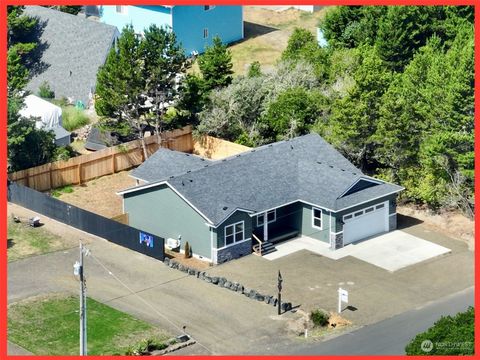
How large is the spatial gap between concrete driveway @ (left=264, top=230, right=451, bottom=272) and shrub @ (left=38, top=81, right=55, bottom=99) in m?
31.6

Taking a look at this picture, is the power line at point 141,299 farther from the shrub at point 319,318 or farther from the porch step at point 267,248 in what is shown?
the porch step at point 267,248

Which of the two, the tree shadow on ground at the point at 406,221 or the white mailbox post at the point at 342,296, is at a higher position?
the tree shadow on ground at the point at 406,221

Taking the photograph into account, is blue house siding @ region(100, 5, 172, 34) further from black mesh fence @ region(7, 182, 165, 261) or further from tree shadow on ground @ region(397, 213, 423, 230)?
tree shadow on ground @ region(397, 213, 423, 230)

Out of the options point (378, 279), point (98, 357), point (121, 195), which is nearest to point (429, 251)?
point (378, 279)

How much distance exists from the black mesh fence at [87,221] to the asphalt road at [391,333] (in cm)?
1384

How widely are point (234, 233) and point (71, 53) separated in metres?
35.5

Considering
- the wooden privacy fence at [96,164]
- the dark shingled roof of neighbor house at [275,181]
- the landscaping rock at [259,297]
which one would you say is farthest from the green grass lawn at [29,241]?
the landscaping rock at [259,297]

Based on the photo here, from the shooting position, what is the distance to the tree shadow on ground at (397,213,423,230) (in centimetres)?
7738

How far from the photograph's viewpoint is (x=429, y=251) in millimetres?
73688

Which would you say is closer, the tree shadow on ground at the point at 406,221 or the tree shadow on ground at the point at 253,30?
the tree shadow on ground at the point at 406,221

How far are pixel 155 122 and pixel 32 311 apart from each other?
2498cm

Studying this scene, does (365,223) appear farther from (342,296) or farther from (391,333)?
(391,333)

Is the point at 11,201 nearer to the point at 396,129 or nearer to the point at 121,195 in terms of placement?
the point at 121,195

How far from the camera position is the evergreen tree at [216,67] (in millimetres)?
90312
